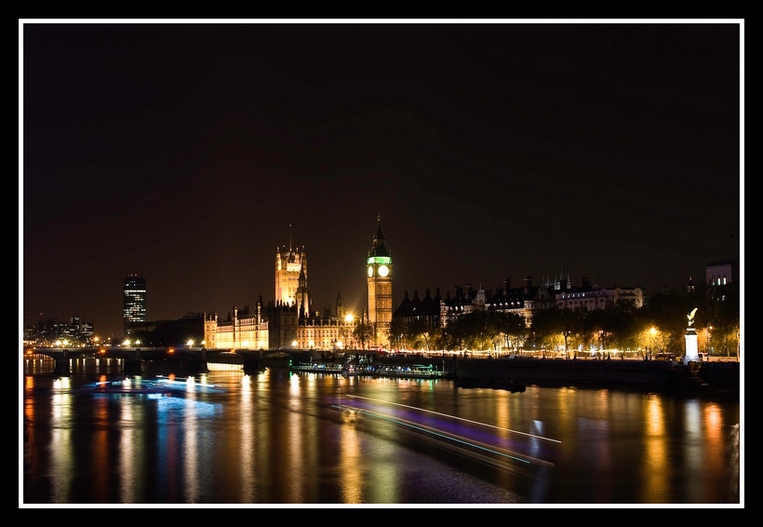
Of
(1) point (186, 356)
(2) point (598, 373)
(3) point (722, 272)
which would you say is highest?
(3) point (722, 272)

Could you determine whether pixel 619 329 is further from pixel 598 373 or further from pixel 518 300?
pixel 518 300

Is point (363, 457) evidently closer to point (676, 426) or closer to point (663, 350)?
point (676, 426)

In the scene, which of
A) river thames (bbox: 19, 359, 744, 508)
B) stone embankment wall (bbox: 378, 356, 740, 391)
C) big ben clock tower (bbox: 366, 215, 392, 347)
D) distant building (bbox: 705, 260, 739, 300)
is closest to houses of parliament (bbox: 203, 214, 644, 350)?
big ben clock tower (bbox: 366, 215, 392, 347)

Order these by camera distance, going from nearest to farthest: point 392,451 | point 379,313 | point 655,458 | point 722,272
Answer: point 655,458 → point 392,451 → point 722,272 → point 379,313

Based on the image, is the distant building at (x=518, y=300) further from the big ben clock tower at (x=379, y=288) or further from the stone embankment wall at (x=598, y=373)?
the stone embankment wall at (x=598, y=373)

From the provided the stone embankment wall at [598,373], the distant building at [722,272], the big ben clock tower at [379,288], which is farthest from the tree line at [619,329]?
the big ben clock tower at [379,288]

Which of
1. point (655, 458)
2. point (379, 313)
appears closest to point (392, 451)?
point (655, 458)
